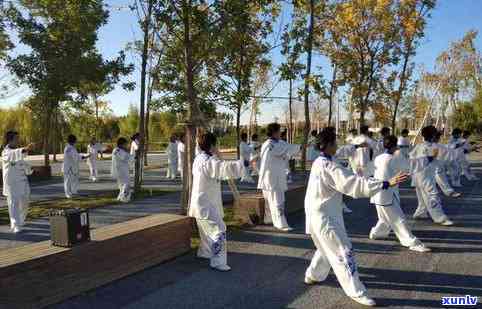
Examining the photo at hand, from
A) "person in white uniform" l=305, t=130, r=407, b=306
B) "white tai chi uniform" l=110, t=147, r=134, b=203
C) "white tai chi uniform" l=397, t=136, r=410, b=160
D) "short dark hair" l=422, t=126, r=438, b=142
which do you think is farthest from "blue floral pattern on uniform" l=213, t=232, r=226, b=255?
"white tai chi uniform" l=110, t=147, r=134, b=203

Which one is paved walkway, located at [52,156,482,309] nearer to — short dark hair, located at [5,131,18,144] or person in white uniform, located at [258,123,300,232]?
person in white uniform, located at [258,123,300,232]

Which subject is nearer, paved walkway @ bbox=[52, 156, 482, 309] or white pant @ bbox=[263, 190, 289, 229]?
paved walkway @ bbox=[52, 156, 482, 309]

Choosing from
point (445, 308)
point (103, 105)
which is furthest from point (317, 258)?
point (103, 105)

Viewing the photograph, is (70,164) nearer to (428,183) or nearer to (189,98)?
(189,98)

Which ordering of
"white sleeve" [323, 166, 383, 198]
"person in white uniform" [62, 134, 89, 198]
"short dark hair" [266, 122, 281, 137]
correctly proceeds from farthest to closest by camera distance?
1. "person in white uniform" [62, 134, 89, 198]
2. "short dark hair" [266, 122, 281, 137]
3. "white sleeve" [323, 166, 383, 198]

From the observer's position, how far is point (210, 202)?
6.37 m

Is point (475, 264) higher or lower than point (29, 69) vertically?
lower

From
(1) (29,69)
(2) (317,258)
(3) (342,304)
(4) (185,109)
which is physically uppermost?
(1) (29,69)

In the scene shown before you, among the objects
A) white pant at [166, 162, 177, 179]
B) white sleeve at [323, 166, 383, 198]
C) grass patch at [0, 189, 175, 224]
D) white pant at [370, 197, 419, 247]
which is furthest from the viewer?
white pant at [166, 162, 177, 179]

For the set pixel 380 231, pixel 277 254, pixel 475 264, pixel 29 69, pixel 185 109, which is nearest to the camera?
pixel 475 264

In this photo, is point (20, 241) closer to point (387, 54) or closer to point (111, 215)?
point (111, 215)

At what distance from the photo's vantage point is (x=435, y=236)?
8.15 meters

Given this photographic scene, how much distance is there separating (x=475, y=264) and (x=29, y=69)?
16.2 meters

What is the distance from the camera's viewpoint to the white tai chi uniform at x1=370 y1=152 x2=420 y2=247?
7188mm
